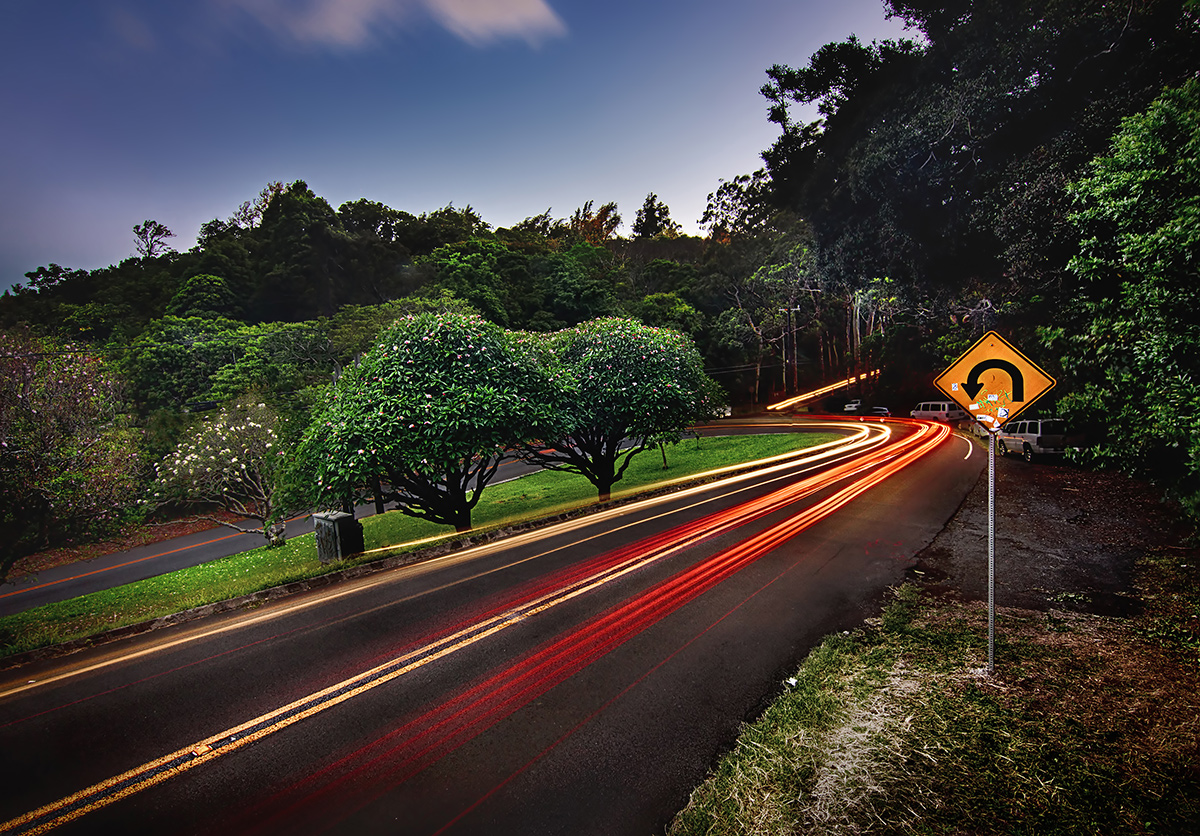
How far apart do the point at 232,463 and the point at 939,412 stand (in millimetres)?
43017

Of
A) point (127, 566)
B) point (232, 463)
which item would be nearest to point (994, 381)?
point (232, 463)

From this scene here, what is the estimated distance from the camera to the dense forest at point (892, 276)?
7.18 m

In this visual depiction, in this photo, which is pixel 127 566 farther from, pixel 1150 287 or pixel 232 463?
pixel 1150 287

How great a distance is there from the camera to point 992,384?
4902 millimetres

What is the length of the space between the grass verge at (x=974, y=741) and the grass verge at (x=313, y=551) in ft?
22.5

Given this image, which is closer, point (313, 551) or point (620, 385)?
point (620, 385)

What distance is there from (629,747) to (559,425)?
28.4 feet

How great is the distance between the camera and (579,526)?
36.2 ft

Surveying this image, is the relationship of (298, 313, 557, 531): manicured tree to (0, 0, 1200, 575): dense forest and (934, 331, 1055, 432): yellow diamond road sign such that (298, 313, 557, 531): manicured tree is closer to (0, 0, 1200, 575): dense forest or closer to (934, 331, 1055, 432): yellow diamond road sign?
(0, 0, 1200, 575): dense forest

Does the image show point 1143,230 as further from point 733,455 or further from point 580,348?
point 733,455

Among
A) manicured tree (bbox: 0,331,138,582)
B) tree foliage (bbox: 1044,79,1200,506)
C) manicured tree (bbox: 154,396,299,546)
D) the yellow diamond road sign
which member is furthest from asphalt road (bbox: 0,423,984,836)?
manicured tree (bbox: 154,396,299,546)

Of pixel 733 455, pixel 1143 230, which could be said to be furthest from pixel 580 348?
pixel 733 455

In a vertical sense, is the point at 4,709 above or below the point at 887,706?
above

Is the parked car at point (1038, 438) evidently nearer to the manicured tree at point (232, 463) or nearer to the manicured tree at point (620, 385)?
the manicured tree at point (620, 385)
